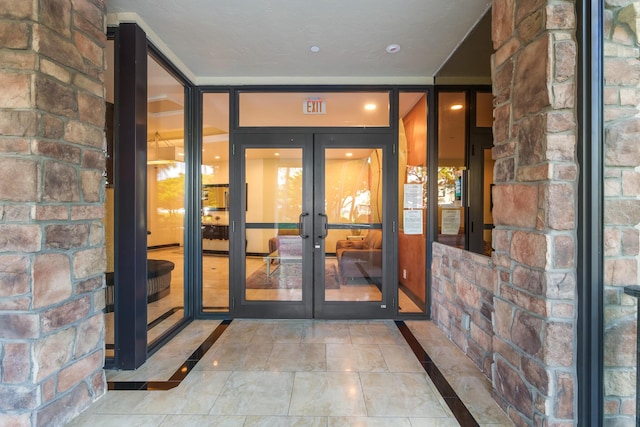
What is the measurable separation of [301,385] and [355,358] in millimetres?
599

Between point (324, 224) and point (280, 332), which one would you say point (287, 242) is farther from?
point (280, 332)

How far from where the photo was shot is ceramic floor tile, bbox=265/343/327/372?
96.3 inches

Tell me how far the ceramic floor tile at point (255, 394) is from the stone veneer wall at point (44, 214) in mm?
909

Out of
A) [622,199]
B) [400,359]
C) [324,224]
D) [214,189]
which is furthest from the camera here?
[214,189]

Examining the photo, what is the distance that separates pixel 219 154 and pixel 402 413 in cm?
326

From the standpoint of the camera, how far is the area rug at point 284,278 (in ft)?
11.8

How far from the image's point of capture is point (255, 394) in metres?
2.09

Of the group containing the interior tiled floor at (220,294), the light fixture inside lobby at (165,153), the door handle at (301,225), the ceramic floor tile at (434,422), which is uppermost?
the light fixture inside lobby at (165,153)

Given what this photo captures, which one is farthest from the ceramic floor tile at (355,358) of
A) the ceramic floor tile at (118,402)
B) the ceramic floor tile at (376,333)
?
the ceramic floor tile at (118,402)

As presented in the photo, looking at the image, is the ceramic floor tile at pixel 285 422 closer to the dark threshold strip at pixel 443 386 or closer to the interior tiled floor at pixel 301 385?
the interior tiled floor at pixel 301 385

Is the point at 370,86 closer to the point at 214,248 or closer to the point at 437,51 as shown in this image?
the point at 437,51

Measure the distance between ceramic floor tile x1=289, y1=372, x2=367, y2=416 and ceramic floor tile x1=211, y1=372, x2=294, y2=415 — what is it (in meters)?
0.08

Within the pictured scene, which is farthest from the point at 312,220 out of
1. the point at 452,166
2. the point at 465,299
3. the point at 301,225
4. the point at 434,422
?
the point at 434,422

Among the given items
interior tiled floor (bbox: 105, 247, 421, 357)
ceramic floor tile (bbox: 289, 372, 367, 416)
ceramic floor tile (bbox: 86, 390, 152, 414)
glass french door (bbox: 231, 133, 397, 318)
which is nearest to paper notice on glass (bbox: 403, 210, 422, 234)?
glass french door (bbox: 231, 133, 397, 318)
